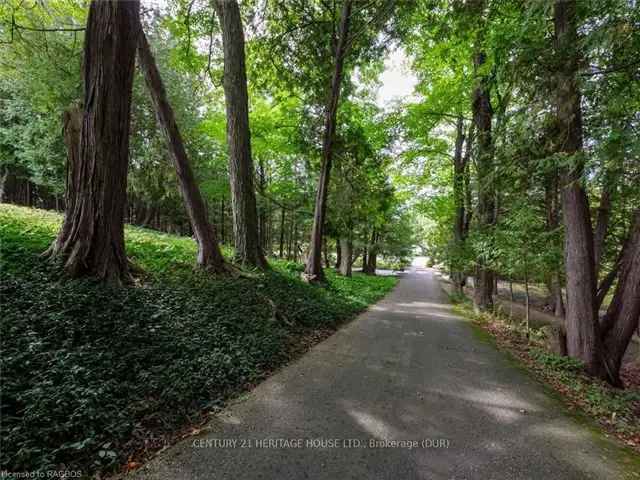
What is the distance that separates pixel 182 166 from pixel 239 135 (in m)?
1.97

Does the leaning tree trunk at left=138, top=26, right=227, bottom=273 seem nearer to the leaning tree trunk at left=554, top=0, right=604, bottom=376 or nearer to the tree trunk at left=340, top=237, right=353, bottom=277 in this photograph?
the leaning tree trunk at left=554, top=0, right=604, bottom=376

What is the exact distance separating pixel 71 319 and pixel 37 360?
0.64 meters

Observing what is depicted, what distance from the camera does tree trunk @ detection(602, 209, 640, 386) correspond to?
4.21 meters

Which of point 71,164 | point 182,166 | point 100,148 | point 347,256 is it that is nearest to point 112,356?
point 100,148

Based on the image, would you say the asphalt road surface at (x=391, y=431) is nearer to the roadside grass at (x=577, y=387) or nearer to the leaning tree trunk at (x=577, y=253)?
the roadside grass at (x=577, y=387)

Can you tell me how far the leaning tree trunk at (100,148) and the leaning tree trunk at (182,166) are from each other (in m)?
1.27

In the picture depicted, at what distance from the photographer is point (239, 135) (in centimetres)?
730

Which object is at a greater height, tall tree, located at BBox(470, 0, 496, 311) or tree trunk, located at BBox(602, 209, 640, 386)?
tall tree, located at BBox(470, 0, 496, 311)

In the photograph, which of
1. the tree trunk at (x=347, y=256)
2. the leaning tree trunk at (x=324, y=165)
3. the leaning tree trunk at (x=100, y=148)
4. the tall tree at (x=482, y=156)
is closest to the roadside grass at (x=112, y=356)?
the leaning tree trunk at (x=100, y=148)

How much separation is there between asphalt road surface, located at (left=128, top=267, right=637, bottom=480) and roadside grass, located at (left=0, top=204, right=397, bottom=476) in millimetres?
315

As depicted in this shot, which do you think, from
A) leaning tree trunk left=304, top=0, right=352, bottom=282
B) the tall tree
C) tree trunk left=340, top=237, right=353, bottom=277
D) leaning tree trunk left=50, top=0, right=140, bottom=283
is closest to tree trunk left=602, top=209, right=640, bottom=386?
the tall tree

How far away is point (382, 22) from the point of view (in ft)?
24.9

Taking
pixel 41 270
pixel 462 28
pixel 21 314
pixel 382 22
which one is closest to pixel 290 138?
pixel 382 22

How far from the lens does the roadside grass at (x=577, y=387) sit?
304cm
